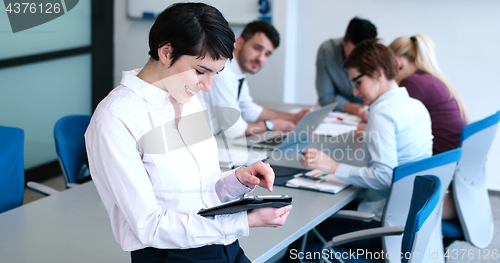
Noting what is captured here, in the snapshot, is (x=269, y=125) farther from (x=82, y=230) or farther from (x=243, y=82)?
(x=82, y=230)

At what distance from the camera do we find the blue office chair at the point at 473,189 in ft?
7.86

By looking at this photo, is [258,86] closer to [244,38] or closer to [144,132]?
[244,38]

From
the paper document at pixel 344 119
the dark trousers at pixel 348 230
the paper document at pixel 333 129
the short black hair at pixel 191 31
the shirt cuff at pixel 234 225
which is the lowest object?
the dark trousers at pixel 348 230

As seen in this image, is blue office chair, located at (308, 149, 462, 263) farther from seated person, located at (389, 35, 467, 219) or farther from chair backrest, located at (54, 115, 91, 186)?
chair backrest, located at (54, 115, 91, 186)

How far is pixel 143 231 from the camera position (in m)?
1.06

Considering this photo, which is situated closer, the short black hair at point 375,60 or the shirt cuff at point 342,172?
the shirt cuff at point 342,172

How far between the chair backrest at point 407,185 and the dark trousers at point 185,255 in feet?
2.87

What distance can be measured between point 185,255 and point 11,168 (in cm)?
146

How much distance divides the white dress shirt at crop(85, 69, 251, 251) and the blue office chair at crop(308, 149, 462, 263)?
89cm

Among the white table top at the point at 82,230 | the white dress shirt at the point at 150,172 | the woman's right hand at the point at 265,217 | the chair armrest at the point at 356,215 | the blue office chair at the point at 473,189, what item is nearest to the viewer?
the white dress shirt at the point at 150,172

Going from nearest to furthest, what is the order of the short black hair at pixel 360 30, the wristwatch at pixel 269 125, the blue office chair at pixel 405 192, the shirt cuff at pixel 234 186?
the shirt cuff at pixel 234 186 → the blue office chair at pixel 405 192 → the wristwatch at pixel 269 125 → the short black hair at pixel 360 30

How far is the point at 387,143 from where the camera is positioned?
212 centimetres

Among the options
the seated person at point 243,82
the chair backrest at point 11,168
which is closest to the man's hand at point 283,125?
the seated person at point 243,82

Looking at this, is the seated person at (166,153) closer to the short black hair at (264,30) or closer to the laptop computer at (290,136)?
the laptop computer at (290,136)
